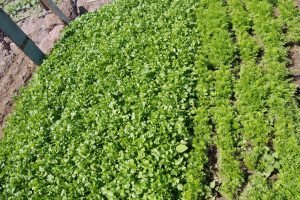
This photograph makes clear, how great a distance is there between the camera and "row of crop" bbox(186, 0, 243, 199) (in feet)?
24.7

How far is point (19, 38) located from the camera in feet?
38.5

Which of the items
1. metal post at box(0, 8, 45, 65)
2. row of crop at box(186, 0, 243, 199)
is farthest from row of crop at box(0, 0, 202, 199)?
metal post at box(0, 8, 45, 65)

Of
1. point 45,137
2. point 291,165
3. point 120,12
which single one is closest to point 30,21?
point 120,12

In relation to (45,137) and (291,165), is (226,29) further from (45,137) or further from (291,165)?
(45,137)

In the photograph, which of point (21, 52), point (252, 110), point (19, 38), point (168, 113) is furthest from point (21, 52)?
point (252, 110)

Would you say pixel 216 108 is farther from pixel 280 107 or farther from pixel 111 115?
pixel 111 115

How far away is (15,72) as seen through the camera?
13.0 meters

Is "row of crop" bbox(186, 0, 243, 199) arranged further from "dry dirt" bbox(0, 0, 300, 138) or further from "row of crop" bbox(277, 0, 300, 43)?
"dry dirt" bbox(0, 0, 300, 138)

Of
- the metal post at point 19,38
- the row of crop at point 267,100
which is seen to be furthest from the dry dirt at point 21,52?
the row of crop at point 267,100

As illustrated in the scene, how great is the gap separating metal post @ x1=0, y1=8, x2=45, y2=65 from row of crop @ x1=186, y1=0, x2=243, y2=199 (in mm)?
5356

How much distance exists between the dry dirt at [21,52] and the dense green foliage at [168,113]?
1105 millimetres

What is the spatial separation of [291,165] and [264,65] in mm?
3008

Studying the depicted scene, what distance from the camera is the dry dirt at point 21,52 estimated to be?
40.9 feet

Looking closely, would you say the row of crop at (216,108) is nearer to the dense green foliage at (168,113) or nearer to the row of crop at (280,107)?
the dense green foliage at (168,113)
